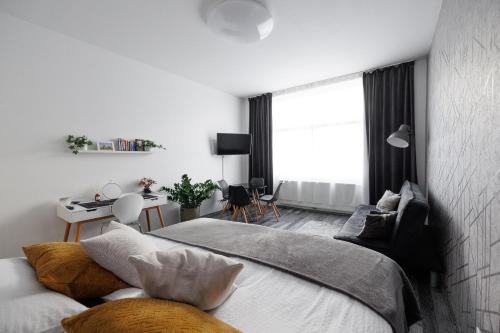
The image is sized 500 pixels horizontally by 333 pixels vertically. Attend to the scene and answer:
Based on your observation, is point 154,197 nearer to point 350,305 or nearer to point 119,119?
point 119,119

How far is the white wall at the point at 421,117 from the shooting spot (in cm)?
347

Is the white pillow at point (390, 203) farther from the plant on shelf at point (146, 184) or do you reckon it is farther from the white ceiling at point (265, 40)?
the plant on shelf at point (146, 184)

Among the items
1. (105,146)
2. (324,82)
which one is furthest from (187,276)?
(324,82)

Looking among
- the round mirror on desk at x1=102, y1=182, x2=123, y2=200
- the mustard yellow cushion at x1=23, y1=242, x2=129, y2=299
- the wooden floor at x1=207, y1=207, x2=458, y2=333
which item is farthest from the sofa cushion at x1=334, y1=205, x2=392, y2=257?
the round mirror on desk at x1=102, y1=182, x2=123, y2=200

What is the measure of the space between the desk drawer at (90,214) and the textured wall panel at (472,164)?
10.7 ft

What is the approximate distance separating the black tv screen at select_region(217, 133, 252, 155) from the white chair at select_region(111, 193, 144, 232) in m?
2.35

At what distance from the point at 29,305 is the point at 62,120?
2.67 meters

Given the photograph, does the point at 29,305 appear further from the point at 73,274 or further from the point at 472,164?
the point at 472,164

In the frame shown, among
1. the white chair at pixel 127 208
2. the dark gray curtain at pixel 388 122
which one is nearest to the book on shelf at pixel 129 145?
the white chair at pixel 127 208

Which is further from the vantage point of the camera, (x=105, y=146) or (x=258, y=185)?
(x=258, y=185)

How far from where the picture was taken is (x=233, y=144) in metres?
4.96

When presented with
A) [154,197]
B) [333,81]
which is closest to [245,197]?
[154,197]

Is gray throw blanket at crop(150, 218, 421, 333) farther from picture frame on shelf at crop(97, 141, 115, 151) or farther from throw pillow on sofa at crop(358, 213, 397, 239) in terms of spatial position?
picture frame on shelf at crop(97, 141, 115, 151)

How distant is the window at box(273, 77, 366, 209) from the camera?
4105 mm
